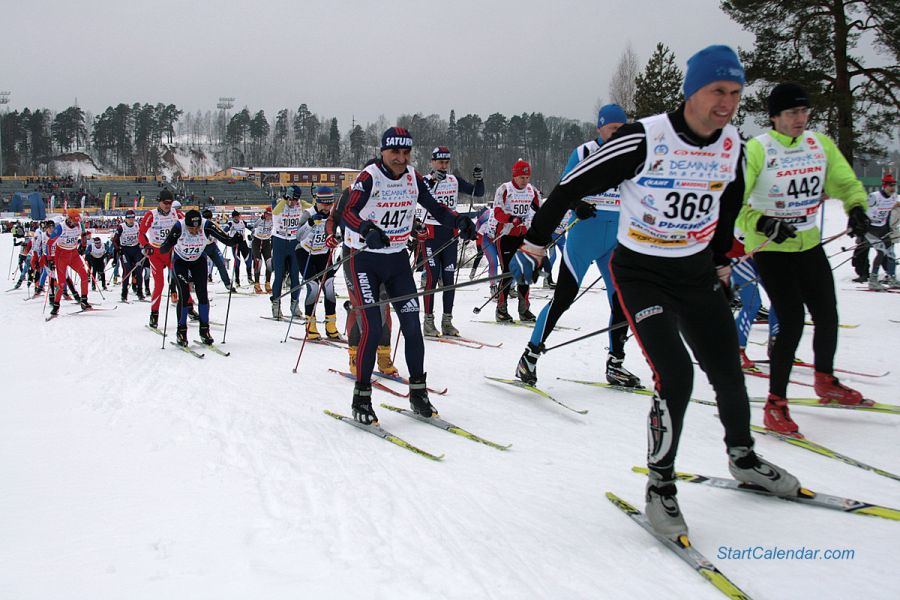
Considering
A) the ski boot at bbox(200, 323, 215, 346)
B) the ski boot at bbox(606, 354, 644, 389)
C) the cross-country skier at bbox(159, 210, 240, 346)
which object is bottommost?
the ski boot at bbox(200, 323, 215, 346)

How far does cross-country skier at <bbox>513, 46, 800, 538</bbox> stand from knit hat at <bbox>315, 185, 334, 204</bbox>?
26.1ft

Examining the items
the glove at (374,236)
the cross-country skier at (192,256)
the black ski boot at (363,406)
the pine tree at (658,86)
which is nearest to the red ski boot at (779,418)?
the black ski boot at (363,406)

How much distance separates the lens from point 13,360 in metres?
8.79

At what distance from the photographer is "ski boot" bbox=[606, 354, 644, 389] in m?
5.60

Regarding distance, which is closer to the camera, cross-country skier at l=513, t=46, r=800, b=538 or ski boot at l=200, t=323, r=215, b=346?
cross-country skier at l=513, t=46, r=800, b=538

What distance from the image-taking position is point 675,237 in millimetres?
2938

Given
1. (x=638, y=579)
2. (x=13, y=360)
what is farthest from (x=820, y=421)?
(x=13, y=360)

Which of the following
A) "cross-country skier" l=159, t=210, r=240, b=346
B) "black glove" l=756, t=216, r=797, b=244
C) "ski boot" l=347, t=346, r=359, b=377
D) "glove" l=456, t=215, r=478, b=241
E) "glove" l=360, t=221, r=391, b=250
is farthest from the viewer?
"cross-country skier" l=159, t=210, r=240, b=346

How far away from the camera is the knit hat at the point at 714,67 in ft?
9.02

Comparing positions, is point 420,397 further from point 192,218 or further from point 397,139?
point 192,218

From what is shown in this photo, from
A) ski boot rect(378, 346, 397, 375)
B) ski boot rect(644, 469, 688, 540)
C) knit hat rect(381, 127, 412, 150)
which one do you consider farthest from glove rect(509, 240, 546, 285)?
ski boot rect(378, 346, 397, 375)

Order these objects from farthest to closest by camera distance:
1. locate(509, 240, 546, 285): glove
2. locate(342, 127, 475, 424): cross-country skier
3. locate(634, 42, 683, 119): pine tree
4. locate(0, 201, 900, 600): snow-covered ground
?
locate(634, 42, 683, 119): pine tree
locate(342, 127, 475, 424): cross-country skier
locate(509, 240, 546, 285): glove
locate(0, 201, 900, 600): snow-covered ground

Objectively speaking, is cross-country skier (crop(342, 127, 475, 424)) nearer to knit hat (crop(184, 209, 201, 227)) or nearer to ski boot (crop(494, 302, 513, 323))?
knit hat (crop(184, 209, 201, 227))

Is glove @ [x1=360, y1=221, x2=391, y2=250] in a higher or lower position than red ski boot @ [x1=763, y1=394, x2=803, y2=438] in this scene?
higher
